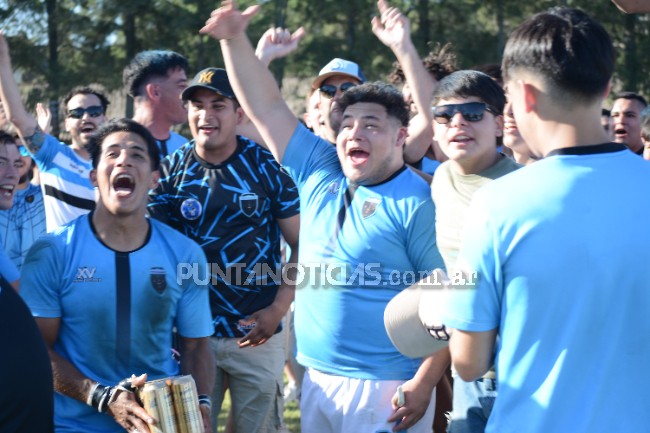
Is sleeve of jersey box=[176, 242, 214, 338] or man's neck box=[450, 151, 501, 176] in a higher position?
man's neck box=[450, 151, 501, 176]

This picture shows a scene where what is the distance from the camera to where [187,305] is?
3.98 m

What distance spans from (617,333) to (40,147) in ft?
15.1

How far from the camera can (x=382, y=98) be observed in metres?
4.15

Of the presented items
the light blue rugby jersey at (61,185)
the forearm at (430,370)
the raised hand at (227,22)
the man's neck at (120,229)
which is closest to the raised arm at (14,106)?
the light blue rugby jersey at (61,185)

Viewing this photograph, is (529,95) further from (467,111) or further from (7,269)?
(7,269)

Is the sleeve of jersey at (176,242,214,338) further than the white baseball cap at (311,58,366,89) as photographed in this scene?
No

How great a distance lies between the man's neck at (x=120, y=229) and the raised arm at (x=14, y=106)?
1.76 metres

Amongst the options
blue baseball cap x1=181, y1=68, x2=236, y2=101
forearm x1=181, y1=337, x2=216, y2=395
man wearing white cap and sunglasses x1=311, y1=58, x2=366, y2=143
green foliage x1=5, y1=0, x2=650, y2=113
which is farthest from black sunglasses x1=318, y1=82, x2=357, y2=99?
green foliage x1=5, y1=0, x2=650, y2=113

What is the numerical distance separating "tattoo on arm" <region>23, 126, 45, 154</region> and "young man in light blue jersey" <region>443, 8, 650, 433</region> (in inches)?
164

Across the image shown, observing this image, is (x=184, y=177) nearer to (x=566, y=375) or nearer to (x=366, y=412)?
(x=366, y=412)

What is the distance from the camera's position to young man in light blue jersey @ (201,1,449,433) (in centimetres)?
389

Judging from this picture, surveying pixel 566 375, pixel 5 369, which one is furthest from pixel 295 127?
pixel 566 375

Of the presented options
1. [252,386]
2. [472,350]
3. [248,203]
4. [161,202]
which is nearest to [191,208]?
[161,202]

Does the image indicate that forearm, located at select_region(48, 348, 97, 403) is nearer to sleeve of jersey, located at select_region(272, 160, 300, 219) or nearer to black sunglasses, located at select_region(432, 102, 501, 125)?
sleeve of jersey, located at select_region(272, 160, 300, 219)
